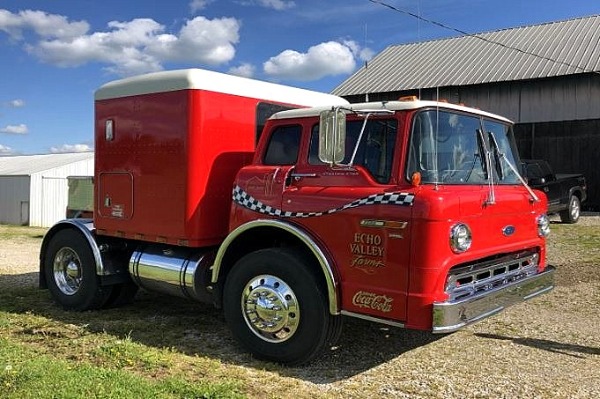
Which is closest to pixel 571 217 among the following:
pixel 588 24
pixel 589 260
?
pixel 589 260

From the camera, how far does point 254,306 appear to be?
16.9 ft

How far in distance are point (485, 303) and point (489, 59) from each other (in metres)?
20.3

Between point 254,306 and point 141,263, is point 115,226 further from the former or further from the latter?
point 254,306

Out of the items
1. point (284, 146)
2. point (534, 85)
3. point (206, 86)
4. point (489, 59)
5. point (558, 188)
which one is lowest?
point (558, 188)

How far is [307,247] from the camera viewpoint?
498 centimetres

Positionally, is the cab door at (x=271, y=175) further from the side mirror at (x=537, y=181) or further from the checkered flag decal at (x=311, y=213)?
the side mirror at (x=537, y=181)

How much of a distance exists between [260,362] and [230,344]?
2.06 feet

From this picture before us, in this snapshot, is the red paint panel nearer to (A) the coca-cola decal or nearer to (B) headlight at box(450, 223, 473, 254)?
(A) the coca-cola decal

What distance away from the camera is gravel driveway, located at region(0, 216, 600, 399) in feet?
14.8

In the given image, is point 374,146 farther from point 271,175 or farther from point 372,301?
point 372,301

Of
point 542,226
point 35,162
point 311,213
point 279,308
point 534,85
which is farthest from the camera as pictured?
point 35,162

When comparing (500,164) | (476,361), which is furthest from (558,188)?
(476,361)

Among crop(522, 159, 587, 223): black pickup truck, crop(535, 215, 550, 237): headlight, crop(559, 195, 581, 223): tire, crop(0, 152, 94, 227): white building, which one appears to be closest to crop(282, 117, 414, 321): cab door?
crop(535, 215, 550, 237): headlight

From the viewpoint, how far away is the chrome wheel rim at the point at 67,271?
6969 millimetres
